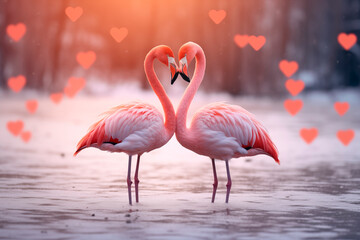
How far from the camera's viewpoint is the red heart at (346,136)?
13.0 m

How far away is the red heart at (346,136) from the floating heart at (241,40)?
9022 millimetres

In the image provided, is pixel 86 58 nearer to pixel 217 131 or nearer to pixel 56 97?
pixel 56 97

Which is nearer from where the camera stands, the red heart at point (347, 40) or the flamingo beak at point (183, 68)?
the flamingo beak at point (183, 68)

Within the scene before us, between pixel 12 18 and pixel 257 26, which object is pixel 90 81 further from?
pixel 257 26

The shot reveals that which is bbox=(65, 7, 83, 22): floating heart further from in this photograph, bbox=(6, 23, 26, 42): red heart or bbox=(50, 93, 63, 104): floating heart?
bbox=(50, 93, 63, 104): floating heart

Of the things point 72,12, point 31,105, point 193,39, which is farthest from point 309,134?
point 193,39

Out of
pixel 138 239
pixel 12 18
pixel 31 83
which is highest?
pixel 12 18

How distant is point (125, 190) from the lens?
7938 mm

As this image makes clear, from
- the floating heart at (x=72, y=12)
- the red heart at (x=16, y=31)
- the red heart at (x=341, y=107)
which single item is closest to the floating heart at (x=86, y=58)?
the floating heart at (x=72, y=12)

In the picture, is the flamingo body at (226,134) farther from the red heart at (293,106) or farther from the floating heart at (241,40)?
the floating heart at (241,40)

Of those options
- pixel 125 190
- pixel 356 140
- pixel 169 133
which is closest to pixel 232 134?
pixel 169 133

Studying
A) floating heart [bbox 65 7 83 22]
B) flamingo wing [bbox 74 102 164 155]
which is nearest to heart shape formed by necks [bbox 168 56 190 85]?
flamingo wing [bbox 74 102 164 155]

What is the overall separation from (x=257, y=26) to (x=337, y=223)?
1838cm

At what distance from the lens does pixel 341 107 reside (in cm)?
2059
